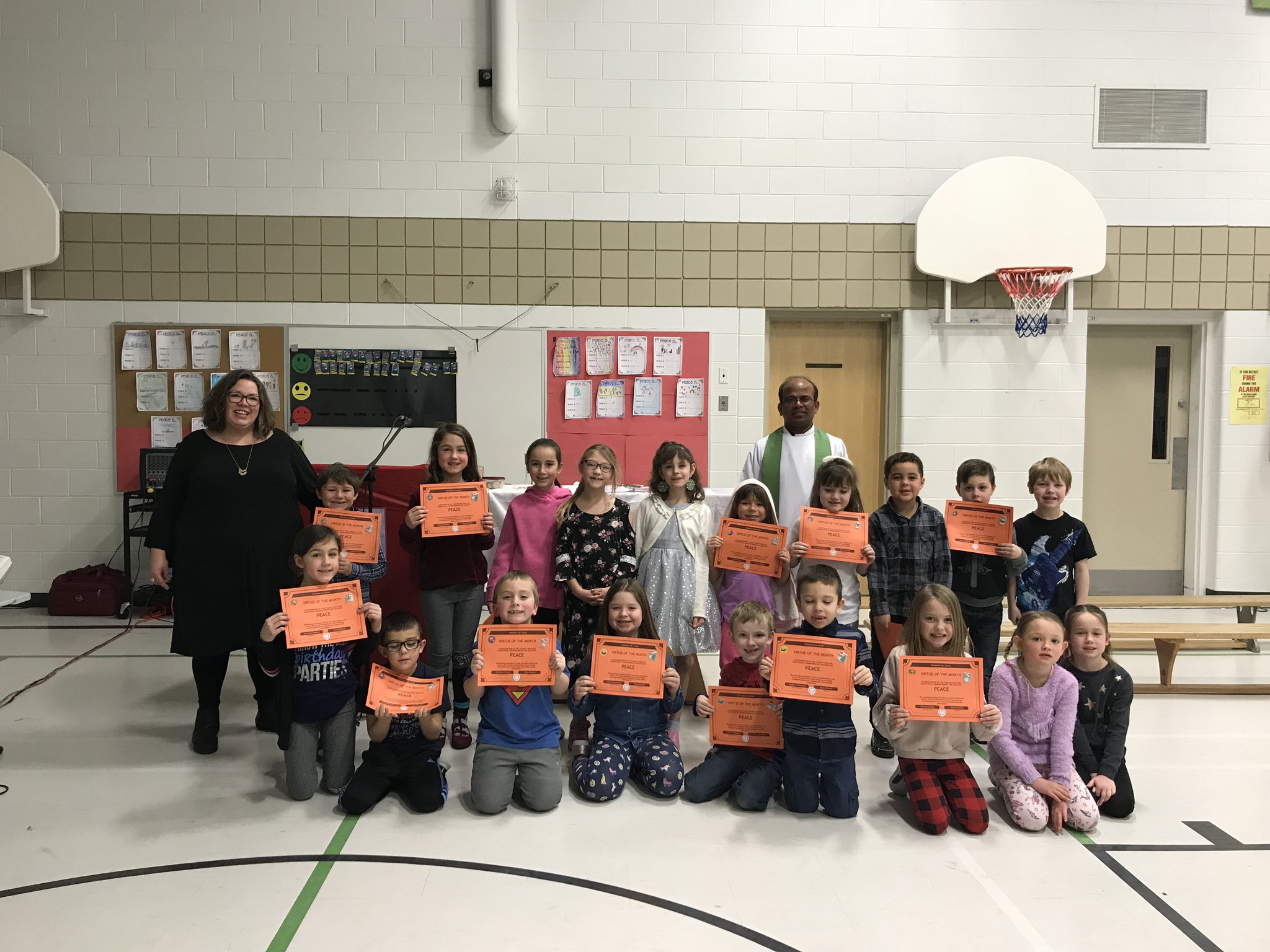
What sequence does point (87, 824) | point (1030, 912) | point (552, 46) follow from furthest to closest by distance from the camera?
point (552, 46), point (87, 824), point (1030, 912)

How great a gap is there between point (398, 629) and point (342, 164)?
4.13m

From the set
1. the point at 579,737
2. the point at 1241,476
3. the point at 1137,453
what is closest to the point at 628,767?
the point at 579,737

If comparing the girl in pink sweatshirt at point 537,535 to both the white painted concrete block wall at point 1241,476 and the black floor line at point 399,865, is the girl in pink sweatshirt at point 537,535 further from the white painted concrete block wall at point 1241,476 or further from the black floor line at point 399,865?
the white painted concrete block wall at point 1241,476

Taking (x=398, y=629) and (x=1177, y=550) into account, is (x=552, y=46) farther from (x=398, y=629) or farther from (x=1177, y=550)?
(x=1177, y=550)

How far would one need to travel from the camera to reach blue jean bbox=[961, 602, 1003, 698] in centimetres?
363

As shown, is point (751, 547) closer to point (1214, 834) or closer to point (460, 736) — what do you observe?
point (460, 736)

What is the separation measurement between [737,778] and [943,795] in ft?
2.18

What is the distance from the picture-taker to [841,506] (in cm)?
352

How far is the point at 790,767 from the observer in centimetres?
296

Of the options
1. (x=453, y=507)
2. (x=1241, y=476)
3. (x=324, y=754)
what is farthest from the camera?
(x=1241, y=476)

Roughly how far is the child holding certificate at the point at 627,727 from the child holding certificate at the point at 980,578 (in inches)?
49.1

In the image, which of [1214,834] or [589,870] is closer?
[589,870]

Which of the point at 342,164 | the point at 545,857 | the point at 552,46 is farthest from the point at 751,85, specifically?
the point at 545,857

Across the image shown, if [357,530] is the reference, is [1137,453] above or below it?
above
